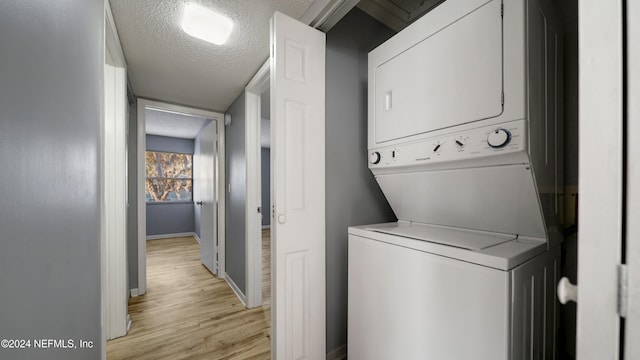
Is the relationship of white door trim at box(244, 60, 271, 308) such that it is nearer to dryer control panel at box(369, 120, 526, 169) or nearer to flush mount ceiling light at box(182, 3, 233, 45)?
flush mount ceiling light at box(182, 3, 233, 45)

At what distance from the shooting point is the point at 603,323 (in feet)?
1.03

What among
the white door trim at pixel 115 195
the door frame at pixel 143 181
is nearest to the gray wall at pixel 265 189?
the door frame at pixel 143 181

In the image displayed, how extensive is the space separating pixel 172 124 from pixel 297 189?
4.23m

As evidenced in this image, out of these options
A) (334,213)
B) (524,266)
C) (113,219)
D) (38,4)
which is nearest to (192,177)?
(113,219)

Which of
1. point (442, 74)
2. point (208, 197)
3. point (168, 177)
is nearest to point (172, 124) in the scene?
point (168, 177)

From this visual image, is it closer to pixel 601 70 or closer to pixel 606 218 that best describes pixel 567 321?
pixel 606 218

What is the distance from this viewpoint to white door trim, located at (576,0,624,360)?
0.30 meters

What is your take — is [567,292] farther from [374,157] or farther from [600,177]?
[374,157]

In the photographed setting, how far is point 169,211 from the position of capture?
555cm

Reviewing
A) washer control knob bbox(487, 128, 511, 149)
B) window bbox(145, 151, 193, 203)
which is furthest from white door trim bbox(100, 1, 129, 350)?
window bbox(145, 151, 193, 203)

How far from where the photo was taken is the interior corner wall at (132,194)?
254cm

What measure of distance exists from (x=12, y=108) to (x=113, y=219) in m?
1.82

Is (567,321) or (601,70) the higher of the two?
(601,70)

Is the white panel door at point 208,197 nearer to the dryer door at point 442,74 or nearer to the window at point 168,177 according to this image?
the window at point 168,177
